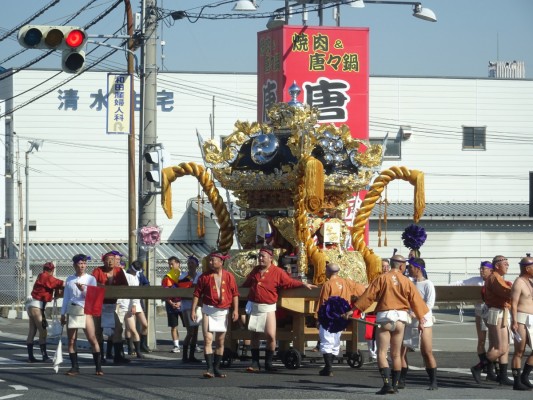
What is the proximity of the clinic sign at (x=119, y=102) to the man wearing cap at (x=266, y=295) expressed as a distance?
8.00 m

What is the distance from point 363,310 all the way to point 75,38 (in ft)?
21.5

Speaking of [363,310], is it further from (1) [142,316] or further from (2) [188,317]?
(1) [142,316]

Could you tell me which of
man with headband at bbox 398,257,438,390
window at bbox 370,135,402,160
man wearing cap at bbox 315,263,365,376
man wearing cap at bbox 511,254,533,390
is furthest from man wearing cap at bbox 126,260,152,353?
window at bbox 370,135,402,160

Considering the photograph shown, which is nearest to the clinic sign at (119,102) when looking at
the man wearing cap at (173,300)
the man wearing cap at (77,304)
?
the man wearing cap at (173,300)

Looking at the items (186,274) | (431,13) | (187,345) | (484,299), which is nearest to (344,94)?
(431,13)

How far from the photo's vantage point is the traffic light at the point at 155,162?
2209 cm

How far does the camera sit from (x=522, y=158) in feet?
153

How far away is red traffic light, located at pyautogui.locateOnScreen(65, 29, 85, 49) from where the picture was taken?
18125 millimetres

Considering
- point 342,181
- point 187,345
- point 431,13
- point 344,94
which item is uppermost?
point 431,13

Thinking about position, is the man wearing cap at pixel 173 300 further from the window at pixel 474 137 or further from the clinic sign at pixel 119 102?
the window at pixel 474 137

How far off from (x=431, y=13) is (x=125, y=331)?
41.3ft

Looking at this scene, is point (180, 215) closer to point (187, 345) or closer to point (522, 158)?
point (522, 158)

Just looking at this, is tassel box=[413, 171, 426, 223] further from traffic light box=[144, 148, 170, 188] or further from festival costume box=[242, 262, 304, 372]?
traffic light box=[144, 148, 170, 188]

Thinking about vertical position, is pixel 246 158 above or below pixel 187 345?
above
